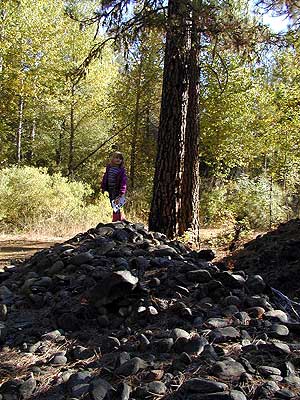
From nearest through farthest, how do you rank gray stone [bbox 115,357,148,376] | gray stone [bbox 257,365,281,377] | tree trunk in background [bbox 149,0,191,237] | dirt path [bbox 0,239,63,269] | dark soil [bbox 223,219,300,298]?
gray stone [bbox 257,365,281,377] → gray stone [bbox 115,357,148,376] → dark soil [bbox 223,219,300,298] → tree trunk in background [bbox 149,0,191,237] → dirt path [bbox 0,239,63,269]

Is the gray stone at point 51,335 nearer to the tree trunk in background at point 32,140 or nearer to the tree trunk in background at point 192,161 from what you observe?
the tree trunk in background at point 192,161

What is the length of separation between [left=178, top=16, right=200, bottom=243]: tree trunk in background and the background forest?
12.2ft

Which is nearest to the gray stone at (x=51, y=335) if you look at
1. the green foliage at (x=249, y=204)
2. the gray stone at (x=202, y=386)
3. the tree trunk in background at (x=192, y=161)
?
the gray stone at (x=202, y=386)

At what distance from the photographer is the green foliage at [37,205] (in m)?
11.6

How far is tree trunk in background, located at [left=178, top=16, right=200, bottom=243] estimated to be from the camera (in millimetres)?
7629

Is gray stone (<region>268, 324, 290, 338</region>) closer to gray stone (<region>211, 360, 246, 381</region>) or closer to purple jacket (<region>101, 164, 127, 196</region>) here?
gray stone (<region>211, 360, 246, 381</region>)

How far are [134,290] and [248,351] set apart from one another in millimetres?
1129

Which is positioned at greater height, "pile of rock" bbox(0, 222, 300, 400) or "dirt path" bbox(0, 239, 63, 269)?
"pile of rock" bbox(0, 222, 300, 400)

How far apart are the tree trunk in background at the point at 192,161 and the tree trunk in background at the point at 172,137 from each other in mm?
224

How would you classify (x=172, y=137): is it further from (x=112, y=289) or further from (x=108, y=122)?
(x=108, y=122)

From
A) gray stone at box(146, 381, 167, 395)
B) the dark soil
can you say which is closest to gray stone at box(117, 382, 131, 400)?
gray stone at box(146, 381, 167, 395)

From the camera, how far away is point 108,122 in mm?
26234

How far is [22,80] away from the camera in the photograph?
58.6 feet

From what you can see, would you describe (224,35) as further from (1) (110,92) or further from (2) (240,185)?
(1) (110,92)
